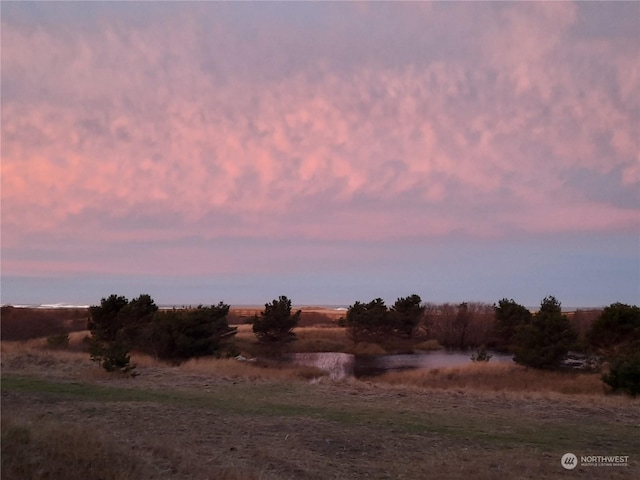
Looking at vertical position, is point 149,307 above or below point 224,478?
above

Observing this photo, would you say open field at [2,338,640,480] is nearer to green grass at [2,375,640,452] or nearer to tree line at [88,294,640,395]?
green grass at [2,375,640,452]

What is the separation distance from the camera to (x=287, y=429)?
37.8 feet

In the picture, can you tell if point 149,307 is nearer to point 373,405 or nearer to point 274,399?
point 274,399

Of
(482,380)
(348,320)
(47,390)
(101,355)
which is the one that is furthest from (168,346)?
(348,320)

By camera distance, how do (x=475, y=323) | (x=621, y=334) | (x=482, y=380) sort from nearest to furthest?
(x=482, y=380) → (x=621, y=334) → (x=475, y=323)

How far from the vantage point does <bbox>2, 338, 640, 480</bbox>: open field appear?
23.4 ft

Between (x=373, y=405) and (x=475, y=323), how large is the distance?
54104 millimetres

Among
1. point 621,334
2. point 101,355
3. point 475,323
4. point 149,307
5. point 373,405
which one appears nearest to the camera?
point 373,405

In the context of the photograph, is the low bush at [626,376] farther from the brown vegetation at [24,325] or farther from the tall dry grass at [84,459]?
the brown vegetation at [24,325]

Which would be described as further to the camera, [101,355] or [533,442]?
[101,355]

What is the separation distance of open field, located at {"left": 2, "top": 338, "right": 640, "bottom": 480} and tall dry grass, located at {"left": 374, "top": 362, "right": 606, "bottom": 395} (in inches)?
93.8

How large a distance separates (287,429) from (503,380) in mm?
17908

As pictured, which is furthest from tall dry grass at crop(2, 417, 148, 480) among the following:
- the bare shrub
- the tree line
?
the bare shrub

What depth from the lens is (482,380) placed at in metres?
25.8
